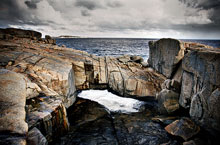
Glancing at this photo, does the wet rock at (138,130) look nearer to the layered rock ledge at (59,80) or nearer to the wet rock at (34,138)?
the layered rock ledge at (59,80)

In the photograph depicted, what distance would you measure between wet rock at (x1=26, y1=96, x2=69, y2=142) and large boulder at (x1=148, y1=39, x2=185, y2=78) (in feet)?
33.8

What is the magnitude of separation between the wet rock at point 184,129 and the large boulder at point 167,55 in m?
5.47

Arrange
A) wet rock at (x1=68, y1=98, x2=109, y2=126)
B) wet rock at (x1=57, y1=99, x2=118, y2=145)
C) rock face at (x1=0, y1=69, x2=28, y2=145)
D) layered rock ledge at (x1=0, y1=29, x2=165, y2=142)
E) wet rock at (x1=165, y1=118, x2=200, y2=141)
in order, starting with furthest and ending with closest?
wet rock at (x1=68, y1=98, x2=109, y2=126)
wet rock at (x1=57, y1=99, x2=118, y2=145)
wet rock at (x1=165, y1=118, x2=200, y2=141)
layered rock ledge at (x1=0, y1=29, x2=165, y2=142)
rock face at (x1=0, y1=69, x2=28, y2=145)

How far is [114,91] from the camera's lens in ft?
47.9

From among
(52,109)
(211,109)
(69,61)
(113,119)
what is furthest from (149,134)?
(69,61)

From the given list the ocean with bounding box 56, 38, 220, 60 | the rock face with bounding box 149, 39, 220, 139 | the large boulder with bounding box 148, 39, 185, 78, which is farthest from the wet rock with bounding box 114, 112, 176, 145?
the ocean with bounding box 56, 38, 220, 60

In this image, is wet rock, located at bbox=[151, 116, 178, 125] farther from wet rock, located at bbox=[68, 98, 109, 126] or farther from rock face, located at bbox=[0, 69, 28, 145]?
rock face, located at bbox=[0, 69, 28, 145]

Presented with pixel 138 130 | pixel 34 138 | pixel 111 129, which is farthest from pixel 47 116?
pixel 138 130

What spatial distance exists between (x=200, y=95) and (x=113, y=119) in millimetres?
6391

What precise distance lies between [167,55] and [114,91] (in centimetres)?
679

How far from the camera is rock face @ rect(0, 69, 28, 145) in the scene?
410 cm

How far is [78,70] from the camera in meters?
14.2

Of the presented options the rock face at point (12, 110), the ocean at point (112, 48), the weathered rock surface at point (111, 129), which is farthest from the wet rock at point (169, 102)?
the ocean at point (112, 48)

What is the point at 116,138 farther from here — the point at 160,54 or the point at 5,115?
the point at 160,54
